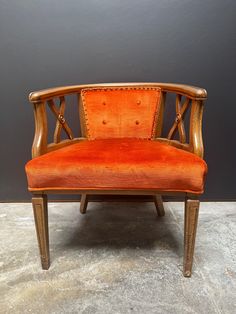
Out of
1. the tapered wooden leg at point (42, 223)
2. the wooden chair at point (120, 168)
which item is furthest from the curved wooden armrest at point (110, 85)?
the tapered wooden leg at point (42, 223)

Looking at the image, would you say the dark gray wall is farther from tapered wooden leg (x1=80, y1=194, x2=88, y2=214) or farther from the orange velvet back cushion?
tapered wooden leg (x1=80, y1=194, x2=88, y2=214)

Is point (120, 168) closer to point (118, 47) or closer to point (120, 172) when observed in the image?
point (120, 172)

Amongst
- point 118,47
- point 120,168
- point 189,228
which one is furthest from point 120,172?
point 118,47

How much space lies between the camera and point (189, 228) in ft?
3.48

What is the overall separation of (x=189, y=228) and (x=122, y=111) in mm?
701

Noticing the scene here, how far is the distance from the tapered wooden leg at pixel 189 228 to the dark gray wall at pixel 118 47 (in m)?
0.80

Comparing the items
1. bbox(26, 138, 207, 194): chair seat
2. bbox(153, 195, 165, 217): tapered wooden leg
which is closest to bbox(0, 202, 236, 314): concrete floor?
bbox(153, 195, 165, 217): tapered wooden leg

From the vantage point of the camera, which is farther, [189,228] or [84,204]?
[84,204]

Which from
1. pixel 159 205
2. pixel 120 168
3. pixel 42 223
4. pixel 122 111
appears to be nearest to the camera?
pixel 120 168

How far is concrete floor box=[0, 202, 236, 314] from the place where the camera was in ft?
3.26

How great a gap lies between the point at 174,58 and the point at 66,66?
2.03 ft

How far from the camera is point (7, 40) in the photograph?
→ 1.62 metres

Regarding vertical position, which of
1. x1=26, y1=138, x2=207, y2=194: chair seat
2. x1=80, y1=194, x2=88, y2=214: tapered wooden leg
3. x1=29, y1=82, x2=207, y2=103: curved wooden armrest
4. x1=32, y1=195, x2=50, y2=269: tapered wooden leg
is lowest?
x1=80, y1=194, x2=88, y2=214: tapered wooden leg

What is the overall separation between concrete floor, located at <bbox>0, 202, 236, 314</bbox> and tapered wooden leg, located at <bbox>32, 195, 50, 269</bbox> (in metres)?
0.06
